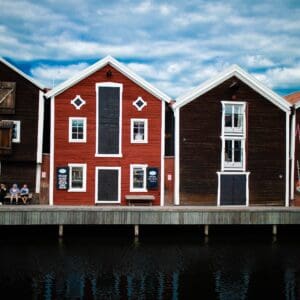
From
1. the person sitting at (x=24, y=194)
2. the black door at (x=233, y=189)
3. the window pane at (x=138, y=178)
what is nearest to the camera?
the person sitting at (x=24, y=194)

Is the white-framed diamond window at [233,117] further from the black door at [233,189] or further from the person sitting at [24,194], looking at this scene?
the person sitting at [24,194]

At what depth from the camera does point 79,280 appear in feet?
51.3

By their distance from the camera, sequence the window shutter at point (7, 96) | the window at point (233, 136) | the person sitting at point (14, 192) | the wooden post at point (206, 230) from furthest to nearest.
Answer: the window at point (233, 136) → the window shutter at point (7, 96) → the person sitting at point (14, 192) → the wooden post at point (206, 230)

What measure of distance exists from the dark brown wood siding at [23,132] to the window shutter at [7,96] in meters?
0.26

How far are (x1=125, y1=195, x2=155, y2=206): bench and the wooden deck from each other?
326 cm

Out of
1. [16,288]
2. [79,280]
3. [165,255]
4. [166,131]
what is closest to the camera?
[16,288]

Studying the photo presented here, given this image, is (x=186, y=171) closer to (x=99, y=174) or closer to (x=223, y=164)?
(x=223, y=164)

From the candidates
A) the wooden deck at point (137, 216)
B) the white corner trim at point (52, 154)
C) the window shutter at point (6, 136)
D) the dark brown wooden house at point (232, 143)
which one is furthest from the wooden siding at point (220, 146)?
the window shutter at point (6, 136)

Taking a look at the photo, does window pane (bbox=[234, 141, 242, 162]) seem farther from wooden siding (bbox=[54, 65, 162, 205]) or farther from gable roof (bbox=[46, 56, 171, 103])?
gable roof (bbox=[46, 56, 171, 103])

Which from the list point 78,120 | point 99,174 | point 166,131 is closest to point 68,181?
point 99,174

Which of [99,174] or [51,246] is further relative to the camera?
[99,174]

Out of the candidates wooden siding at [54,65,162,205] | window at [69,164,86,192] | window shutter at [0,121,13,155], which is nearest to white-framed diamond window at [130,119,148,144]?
wooden siding at [54,65,162,205]

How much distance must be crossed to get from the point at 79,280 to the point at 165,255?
17.4 ft

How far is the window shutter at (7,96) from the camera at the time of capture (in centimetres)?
2512
